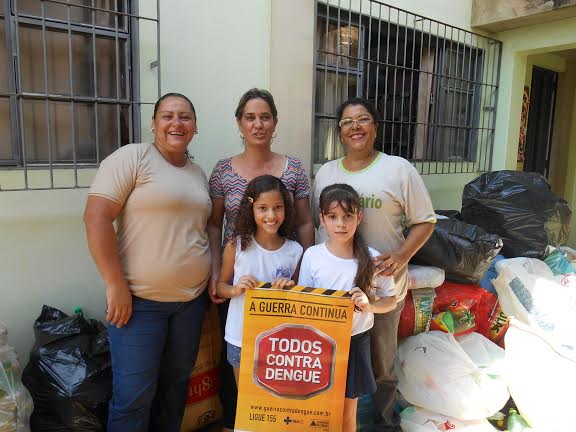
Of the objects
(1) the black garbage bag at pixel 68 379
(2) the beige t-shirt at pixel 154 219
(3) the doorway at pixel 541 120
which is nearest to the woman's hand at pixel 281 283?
(2) the beige t-shirt at pixel 154 219

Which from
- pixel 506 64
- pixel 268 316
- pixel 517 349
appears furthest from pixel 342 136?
pixel 506 64

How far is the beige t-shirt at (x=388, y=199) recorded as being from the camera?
6.72 feet

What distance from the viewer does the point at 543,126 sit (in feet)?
20.4

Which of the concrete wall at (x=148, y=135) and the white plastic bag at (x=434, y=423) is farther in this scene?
the white plastic bag at (x=434, y=423)

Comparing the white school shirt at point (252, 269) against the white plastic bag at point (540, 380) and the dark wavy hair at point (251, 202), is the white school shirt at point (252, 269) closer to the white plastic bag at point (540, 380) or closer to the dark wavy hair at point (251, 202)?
the dark wavy hair at point (251, 202)

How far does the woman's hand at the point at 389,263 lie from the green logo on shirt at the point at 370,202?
23 cm

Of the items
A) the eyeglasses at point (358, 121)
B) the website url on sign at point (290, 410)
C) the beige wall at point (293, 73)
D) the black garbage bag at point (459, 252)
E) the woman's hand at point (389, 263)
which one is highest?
the beige wall at point (293, 73)

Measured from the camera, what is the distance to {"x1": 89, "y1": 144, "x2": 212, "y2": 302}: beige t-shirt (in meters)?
1.77

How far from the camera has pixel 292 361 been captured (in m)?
1.86

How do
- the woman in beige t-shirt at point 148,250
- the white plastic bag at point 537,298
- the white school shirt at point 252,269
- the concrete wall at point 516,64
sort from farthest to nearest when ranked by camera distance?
1. the concrete wall at point 516,64
2. the white plastic bag at point 537,298
3. the white school shirt at point 252,269
4. the woman in beige t-shirt at point 148,250

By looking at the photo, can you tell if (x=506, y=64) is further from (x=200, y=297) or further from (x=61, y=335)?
(x=61, y=335)

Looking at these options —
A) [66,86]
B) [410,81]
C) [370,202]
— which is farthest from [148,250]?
[410,81]

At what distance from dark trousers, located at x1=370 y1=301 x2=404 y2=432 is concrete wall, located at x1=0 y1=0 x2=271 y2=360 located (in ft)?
4.85

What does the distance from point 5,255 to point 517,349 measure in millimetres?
2823
